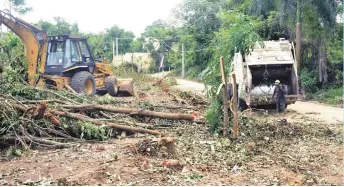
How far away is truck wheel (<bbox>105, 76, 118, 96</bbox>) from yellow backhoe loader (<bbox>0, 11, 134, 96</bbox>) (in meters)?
0.71

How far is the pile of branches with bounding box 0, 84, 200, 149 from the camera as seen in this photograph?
7.46 meters

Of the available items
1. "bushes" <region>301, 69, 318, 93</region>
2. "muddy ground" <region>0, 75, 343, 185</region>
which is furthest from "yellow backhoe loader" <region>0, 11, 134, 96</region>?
"bushes" <region>301, 69, 318, 93</region>

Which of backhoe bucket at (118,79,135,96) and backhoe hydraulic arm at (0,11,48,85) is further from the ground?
backhoe hydraulic arm at (0,11,48,85)

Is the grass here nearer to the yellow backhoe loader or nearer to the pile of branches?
the yellow backhoe loader

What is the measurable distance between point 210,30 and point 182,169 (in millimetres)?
26389

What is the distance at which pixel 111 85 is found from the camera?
52.6 feet

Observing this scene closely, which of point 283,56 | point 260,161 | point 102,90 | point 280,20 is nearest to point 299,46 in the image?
point 280,20

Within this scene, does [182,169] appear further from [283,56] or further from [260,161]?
[283,56]

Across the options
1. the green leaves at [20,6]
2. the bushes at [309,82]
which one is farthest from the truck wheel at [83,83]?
the green leaves at [20,6]

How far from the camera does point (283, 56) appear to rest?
43.2 feet

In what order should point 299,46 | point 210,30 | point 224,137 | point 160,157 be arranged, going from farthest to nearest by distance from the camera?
1. point 210,30
2. point 299,46
3. point 224,137
4. point 160,157

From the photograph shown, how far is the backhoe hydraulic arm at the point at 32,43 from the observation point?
13.0 m

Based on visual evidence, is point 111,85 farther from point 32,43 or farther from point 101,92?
point 32,43

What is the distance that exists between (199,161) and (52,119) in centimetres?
293
